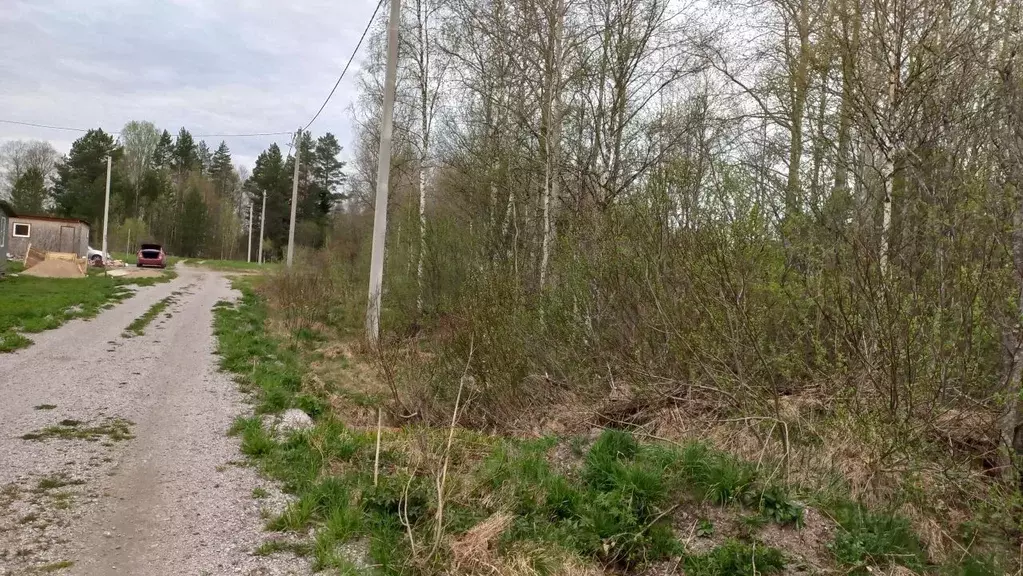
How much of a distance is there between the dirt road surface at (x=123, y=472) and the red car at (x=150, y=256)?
1029 inches

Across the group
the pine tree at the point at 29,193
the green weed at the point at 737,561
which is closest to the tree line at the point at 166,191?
the pine tree at the point at 29,193

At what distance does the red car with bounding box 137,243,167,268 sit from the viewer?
3281cm

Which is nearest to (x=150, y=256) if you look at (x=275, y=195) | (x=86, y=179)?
(x=275, y=195)

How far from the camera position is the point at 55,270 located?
23516 millimetres

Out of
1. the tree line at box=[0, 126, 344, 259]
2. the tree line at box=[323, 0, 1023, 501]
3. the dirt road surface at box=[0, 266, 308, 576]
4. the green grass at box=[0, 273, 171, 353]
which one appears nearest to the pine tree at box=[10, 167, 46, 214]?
the tree line at box=[0, 126, 344, 259]

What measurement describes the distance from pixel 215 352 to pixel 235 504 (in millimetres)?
7148

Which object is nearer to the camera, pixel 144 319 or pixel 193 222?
pixel 144 319

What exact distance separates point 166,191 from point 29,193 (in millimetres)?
10015

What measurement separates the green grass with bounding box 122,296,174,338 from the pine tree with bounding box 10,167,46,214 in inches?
1675

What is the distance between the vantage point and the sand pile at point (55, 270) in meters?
23.2

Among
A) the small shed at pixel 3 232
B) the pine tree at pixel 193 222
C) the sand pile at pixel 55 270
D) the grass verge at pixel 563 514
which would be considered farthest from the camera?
the pine tree at pixel 193 222

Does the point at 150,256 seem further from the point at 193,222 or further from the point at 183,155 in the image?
the point at 183,155

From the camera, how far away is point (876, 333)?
4555mm

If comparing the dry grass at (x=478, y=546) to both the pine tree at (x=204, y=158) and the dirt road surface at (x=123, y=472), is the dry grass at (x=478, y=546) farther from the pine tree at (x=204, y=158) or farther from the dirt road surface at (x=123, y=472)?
the pine tree at (x=204, y=158)
